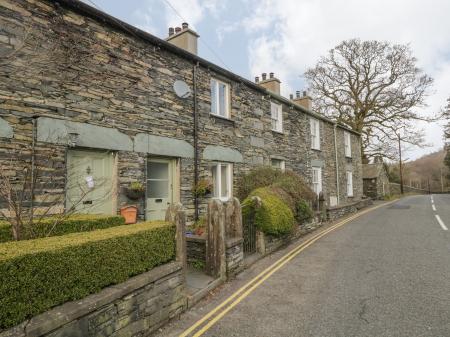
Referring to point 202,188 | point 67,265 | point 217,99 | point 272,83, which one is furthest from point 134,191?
point 272,83

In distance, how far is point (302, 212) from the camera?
1162 cm

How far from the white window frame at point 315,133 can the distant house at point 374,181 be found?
52.9 ft

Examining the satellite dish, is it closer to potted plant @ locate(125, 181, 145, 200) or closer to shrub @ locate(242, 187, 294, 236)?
potted plant @ locate(125, 181, 145, 200)

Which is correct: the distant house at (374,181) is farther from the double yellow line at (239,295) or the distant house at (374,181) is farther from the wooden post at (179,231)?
the wooden post at (179,231)

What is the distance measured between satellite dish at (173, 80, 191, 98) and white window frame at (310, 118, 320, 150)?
10719 millimetres

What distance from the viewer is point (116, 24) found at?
8.30m

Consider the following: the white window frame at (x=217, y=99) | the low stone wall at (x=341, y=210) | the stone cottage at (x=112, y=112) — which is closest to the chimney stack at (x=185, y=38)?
the stone cottage at (x=112, y=112)

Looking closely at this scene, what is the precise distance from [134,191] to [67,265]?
4722 millimetres

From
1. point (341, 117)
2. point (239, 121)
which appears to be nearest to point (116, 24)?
point (239, 121)

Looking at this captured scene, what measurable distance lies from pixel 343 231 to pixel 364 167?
24.9 m

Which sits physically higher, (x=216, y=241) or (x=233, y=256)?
(x=216, y=241)

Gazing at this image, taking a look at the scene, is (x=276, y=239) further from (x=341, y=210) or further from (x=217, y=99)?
(x=341, y=210)

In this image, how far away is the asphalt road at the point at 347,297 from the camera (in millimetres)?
4465

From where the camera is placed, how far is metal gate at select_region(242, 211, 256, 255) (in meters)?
8.33
